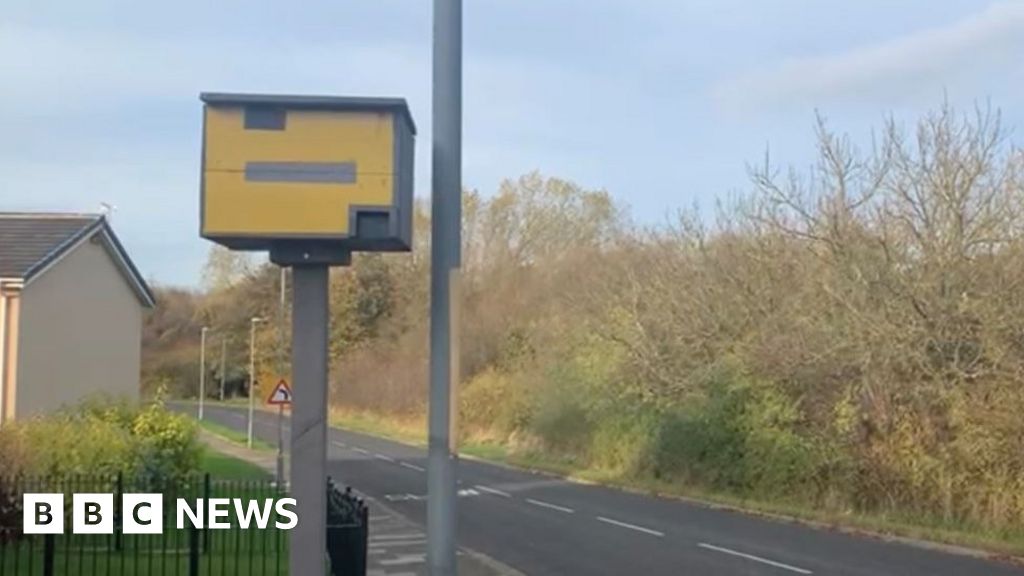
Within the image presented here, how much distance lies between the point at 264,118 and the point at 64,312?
25.2m

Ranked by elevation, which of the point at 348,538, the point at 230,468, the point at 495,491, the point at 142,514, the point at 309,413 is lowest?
the point at 495,491

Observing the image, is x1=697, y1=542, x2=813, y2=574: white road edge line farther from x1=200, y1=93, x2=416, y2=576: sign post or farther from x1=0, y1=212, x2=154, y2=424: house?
x1=0, y1=212, x2=154, y2=424: house

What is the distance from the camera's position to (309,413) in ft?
23.5

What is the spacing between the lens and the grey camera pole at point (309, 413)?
7094 mm

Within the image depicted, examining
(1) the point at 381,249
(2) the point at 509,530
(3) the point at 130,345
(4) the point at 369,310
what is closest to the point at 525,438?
(3) the point at 130,345

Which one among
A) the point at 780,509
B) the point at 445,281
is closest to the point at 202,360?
the point at 780,509

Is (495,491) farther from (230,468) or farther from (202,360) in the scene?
(202,360)

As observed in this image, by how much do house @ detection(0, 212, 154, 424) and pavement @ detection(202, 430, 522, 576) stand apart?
22.2 feet

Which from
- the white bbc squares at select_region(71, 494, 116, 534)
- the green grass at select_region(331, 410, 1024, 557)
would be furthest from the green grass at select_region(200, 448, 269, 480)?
the white bbc squares at select_region(71, 494, 116, 534)

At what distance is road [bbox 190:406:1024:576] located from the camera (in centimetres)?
1741

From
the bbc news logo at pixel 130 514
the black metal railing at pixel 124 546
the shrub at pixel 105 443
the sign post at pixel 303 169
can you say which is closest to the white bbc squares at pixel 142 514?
the bbc news logo at pixel 130 514

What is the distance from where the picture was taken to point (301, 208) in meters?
6.38

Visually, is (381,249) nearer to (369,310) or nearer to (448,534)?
(448,534)

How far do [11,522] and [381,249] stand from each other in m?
9.00
